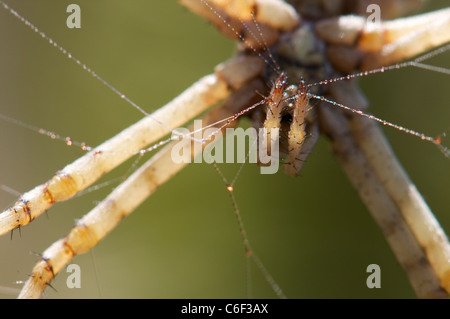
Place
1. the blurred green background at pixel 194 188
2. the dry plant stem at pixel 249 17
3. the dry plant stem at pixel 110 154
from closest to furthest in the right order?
the dry plant stem at pixel 110 154 < the dry plant stem at pixel 249 17 < the blurred green background at pixel 194 188

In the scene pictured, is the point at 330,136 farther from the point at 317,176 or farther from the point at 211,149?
the point at 317,176

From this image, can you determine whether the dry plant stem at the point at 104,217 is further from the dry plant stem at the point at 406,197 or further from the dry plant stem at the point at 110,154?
the dry plant stem at the point at 406,197

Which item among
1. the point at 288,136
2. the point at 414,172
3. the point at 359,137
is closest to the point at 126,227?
the point at 414,172

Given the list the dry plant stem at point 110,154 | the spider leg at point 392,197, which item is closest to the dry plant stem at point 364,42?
the spider leg at point 392,197

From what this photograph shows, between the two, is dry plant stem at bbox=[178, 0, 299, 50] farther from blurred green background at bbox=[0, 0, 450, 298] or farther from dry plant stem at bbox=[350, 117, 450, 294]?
blurred green background at bbox=[0, 0, 450, 298]

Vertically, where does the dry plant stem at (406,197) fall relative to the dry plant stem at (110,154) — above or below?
below

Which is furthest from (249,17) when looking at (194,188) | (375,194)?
(194,188)

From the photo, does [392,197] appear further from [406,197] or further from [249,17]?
[249,17]

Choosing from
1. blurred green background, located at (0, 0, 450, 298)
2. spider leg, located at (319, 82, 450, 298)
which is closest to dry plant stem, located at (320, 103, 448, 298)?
spider leg, located at (319, 82, 450, 298)
